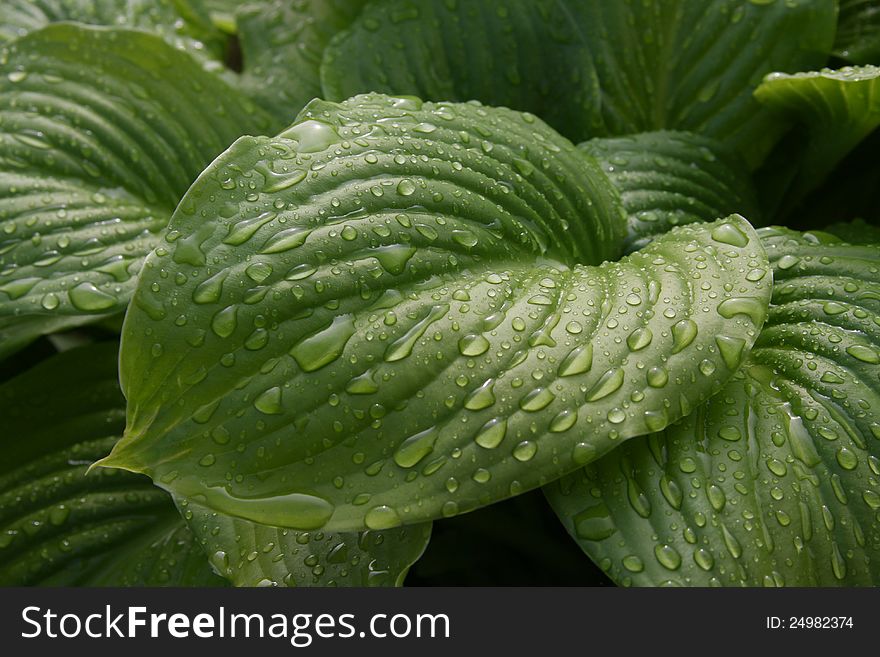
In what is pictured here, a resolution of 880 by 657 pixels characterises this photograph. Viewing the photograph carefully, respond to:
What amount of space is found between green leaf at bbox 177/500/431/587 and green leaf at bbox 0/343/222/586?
12 centimetres

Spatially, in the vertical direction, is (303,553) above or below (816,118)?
below

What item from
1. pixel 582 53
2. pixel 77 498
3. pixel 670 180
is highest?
pixel 582 53

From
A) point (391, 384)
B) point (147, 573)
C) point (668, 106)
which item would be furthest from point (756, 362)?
point (147, 573)

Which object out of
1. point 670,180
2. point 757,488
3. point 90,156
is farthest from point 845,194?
point 90,156

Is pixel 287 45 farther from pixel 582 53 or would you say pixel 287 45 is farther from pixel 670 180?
pixel 670 180

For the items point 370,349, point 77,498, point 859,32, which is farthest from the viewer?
point 859,32

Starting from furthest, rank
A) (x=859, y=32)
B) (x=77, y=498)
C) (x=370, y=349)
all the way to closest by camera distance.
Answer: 1. (x=859, y=32)
2. (x=77, y=498)
3. (x=370, y=349)

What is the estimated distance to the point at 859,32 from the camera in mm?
1012

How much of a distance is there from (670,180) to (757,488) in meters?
0.37

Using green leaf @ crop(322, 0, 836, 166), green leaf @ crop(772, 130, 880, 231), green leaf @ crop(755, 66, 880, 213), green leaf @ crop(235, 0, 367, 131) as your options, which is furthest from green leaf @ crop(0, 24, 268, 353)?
green leaf @ crop(772, 130, 880, 231)

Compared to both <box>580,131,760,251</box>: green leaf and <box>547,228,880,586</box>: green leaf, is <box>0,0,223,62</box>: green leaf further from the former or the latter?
<box>547,228,880,586</box>: green leaf

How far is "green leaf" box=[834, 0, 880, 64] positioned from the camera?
3.23ft

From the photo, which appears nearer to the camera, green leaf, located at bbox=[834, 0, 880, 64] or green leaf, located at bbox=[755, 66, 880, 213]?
green leaf, located at bbox=[755, 66, 880, 213]

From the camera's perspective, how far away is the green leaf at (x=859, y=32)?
0.99 metres
